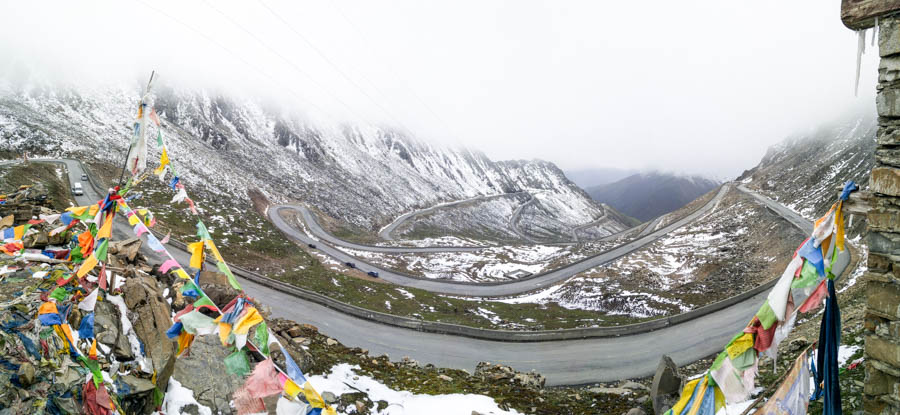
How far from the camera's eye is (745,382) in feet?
16.1

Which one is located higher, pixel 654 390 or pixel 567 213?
pixel 567 213

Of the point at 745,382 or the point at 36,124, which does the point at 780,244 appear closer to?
the point at 745,382

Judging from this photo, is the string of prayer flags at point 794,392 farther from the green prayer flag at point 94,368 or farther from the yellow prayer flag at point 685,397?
the green prayer flag at point 94,368

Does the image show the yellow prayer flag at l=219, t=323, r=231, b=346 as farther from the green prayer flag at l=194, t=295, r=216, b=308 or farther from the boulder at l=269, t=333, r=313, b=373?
the boulder at l=269, t=333, r=313, b=373

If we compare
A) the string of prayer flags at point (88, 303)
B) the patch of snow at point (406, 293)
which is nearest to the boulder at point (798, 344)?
the string of prayer flags at point (88, 303)

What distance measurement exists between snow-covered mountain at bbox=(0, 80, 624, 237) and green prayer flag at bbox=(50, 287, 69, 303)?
59127mm

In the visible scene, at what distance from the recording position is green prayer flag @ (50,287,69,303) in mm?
8134

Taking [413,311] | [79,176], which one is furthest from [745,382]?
[79,176]

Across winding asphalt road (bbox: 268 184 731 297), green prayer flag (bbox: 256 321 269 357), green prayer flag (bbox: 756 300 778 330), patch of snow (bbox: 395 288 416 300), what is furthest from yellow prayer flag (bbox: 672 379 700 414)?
winding asphalt road (bbox: 268 184 731 297)

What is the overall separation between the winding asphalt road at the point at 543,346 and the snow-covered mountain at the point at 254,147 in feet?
159

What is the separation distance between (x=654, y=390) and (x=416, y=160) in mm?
163408

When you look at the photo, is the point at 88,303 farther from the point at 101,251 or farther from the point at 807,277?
the point at 807,277

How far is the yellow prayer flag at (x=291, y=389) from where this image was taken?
19.6ft

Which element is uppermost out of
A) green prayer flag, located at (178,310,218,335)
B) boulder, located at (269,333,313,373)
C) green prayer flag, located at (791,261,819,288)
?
green prayer flag, located at (791,261,819,288)
